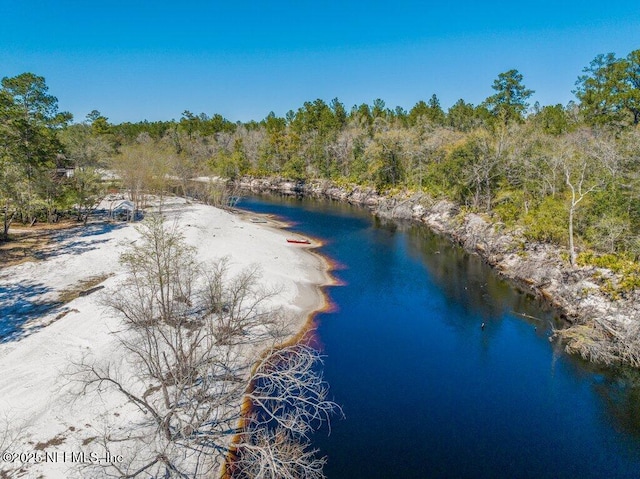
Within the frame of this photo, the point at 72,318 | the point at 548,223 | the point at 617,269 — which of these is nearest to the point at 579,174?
the point at 548,223

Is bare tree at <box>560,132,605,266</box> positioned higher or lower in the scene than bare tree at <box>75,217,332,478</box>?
higher

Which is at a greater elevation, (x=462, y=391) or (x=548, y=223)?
(x=548, y=223)

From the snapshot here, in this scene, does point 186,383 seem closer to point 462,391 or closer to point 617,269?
point 462,391

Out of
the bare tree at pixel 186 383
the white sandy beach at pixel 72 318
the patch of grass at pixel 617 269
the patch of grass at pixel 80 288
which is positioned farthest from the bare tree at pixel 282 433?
the patch of grass at pixel 617 269

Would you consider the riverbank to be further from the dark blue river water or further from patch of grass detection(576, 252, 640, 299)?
the dark blue river water

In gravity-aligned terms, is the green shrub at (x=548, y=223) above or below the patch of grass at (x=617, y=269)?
above

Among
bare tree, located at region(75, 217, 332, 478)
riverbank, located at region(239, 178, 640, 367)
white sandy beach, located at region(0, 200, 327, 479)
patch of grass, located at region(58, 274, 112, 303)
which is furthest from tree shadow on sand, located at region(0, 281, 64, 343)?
riverbank, located at region(239, 178, 640, 367)

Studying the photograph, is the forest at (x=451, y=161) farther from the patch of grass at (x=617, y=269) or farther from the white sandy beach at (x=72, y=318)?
the white sandy beach at (x=72, y=318)
